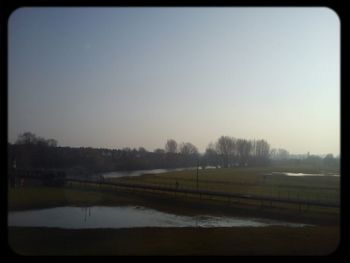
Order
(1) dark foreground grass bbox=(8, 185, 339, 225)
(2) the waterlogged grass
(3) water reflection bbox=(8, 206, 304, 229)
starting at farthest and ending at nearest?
(1) dark foreground grass bbox=(8, 185, 339, 225) < (3) water reflection bbox=(8, 206, 304, 229) < (2) the waterlogged grass

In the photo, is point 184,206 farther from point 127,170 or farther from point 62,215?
point 127,170

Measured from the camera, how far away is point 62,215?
298 inches

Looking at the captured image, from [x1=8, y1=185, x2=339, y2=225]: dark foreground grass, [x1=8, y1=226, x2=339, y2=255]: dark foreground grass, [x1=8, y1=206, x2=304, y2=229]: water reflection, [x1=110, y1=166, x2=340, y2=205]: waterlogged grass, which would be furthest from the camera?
[x1=8, y1=185, x2=339, y2=225]: dark foreground grass

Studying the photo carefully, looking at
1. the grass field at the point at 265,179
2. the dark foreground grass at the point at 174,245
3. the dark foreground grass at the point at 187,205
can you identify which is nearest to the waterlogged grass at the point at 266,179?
the grass field at the point at 265,179

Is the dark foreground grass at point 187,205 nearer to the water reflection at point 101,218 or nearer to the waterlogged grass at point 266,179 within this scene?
the water reflection at point 101,218

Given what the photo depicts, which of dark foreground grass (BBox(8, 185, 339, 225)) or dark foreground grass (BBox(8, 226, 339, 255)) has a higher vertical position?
dark foreground grass (BBox(8, 226, 339, 255))

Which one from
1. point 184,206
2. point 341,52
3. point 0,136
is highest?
point 341,52

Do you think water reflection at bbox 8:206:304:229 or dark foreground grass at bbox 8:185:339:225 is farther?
dark foreground grass at bbox 8:185:339:225

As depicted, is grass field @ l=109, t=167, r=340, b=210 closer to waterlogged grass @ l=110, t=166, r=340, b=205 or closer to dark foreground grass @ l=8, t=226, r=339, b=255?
waterlogged grass @ l=110, t=166, r=340, b=205

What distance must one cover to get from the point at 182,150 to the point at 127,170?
3.31 ft

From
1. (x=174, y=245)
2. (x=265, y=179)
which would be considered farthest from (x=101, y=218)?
(x=174, y=245)

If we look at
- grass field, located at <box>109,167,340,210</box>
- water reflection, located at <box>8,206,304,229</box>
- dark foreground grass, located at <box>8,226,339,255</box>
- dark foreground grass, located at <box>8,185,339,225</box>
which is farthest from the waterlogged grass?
water reflection, located at <box>8,206,304,229</box>

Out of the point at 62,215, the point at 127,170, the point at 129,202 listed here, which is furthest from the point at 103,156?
the point at 129,202

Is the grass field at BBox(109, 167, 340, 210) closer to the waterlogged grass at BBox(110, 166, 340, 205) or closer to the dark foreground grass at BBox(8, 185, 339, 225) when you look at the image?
the waterlogged grass at BBox(110, 166, 340, 205)
